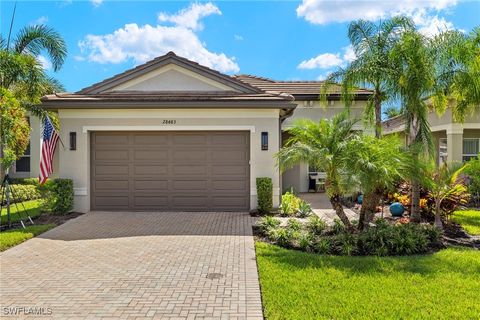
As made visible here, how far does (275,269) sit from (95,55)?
1242 cm

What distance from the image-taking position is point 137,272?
246 inches

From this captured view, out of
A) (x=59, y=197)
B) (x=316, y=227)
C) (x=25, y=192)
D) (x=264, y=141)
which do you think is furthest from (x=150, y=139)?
(x=25, y=192)

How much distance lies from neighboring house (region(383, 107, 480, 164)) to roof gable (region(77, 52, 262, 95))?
7.18m

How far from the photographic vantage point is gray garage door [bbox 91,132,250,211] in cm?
1199

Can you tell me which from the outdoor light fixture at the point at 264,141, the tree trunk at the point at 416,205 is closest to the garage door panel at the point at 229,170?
the outdoor light fixture at the point at 264,141

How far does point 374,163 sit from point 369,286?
111 inches

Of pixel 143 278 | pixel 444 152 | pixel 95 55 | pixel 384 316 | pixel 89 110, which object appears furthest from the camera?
pixel 444 152

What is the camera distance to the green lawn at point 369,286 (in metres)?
4.64

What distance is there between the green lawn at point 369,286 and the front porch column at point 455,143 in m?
10.0

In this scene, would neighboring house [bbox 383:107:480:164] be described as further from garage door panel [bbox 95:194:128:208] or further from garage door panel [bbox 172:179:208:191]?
garage door panel [bbox 95:194:128:208]

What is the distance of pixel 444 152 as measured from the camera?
18.3 metres

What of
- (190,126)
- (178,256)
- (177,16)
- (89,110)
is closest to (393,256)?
(178,256)

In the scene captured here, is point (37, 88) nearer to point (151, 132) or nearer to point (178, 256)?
point (151, 132)

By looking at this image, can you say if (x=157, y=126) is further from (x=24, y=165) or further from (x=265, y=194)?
(x=24, y=165)
